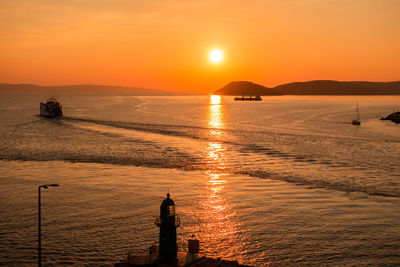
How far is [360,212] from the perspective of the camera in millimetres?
37281

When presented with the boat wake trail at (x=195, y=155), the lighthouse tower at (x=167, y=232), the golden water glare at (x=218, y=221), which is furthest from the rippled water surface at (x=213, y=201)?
the lighthouse tower at (x=167, y=232)

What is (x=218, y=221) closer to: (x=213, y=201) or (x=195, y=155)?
(x=213, y=201)

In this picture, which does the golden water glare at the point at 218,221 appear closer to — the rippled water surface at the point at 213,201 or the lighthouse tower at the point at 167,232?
the rippled water surface at the point at 213,201

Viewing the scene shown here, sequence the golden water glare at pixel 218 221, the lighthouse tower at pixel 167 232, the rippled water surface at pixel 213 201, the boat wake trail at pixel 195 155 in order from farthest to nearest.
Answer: the boat wake trail at pixel 195 155 < the golden water glare at pixel 218 221 < the rippled water surface at pixel 213 201 < the lighthouse tower at pixel 167 232

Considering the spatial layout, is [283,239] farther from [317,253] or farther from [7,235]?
[7,235]

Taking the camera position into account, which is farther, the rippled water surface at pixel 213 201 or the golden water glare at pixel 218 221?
the golden water glare at pixel 218 221

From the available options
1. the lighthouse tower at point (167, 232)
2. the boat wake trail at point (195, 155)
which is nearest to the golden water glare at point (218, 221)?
the lighthouse tower at point (167, 232)

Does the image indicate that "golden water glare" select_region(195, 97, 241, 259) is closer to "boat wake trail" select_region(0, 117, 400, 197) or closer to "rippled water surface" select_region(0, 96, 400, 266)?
"rippled water surface" select_region(0, 96, 400, 266)

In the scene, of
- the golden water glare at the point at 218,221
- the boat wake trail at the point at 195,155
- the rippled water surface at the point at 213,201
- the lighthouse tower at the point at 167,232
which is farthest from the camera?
the boat wake trail at the point at 195,155

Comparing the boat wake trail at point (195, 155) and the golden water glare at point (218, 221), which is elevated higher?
the boat wake trail at point (195, 155)

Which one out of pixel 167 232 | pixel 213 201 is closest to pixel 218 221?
pixel 213 201

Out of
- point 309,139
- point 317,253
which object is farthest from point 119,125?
point 317,253

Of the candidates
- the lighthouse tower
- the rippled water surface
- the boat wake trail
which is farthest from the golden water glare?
the boat wake trail

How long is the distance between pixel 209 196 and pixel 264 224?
10.7 meters
